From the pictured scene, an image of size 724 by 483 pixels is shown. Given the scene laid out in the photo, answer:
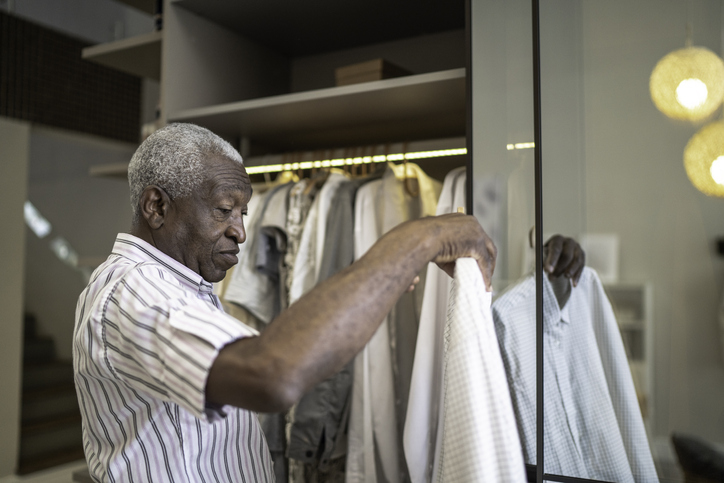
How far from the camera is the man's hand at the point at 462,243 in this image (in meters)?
0.75

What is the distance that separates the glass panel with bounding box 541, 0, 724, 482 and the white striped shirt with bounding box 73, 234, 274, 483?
573mm

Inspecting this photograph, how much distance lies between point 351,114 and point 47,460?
10.5 feet

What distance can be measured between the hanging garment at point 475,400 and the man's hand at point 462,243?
18 millimetres

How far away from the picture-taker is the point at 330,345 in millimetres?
586

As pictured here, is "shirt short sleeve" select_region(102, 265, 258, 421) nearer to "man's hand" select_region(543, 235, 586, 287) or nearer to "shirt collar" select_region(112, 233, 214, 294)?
"shirt collar" select_region(112, 233, 214, 294)

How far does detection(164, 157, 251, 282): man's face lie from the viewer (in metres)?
0.88

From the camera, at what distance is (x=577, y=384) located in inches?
40.7

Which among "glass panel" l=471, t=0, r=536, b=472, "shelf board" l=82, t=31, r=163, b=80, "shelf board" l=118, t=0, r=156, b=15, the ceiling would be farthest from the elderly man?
"shelf board" l=118, t=0, r=156, b=15

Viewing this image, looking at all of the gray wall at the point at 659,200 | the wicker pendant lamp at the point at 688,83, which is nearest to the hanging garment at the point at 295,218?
the gray wall at the point at 659,200

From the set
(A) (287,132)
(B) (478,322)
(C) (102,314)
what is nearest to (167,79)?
(A) (287,132)

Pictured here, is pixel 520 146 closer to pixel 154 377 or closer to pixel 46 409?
pixel 154 377

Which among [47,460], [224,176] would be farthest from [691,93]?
[47,460]

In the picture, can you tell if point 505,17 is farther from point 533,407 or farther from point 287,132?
point 287,132

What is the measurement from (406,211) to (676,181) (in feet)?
2.44
